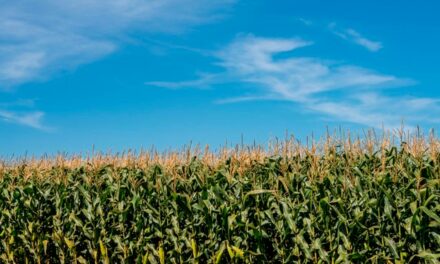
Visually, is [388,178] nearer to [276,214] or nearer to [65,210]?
[276,214]

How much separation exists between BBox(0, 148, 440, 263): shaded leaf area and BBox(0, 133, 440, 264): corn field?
0.07 ft

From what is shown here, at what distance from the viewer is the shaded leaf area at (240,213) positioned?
875 cm

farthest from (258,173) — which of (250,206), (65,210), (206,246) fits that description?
(65,210)

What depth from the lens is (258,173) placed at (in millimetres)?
10844

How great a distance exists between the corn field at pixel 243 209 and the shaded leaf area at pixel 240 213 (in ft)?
0.07

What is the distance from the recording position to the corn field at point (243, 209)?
8.77 metres

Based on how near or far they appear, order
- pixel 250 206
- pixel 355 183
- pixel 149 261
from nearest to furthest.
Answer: pixel 355 183
pixel 250 206
pixel 149 261

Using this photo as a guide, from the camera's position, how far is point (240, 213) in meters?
9.79

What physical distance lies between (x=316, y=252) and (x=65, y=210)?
6.01 metres

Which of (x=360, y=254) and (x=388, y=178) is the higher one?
(x=388, y=178)

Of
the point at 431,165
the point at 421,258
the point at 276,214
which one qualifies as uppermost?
the point at 431,165

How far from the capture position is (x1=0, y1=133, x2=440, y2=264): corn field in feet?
28.8

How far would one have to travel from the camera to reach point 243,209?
9.80 metres

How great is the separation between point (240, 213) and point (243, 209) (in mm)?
89
